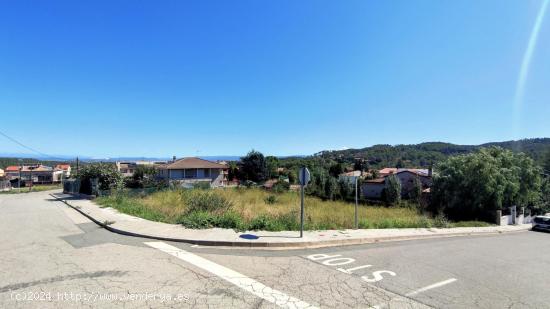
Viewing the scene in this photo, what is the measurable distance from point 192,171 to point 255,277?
144 feet

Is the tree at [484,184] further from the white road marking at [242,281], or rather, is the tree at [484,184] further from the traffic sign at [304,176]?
the white road marking at [242,281]

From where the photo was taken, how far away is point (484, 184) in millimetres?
24938

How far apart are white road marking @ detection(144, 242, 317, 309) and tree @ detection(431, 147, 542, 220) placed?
22592 mm

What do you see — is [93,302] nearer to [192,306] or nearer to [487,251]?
[192,306]

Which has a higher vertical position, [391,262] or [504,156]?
[504,156]

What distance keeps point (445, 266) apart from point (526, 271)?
2122 mm

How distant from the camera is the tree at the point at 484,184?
25.3 metres

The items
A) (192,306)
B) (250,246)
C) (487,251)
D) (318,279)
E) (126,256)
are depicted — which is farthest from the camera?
(487,251)

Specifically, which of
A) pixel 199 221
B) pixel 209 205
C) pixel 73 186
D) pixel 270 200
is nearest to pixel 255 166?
pixel 73 186

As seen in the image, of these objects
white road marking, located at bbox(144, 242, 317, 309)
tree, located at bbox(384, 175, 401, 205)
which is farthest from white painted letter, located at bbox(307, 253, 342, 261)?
tree, located at bbox(384, 175, 401, 205)

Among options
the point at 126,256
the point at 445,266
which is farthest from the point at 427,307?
the point at 126,256

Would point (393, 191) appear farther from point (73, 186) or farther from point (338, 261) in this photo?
point (73, 186)

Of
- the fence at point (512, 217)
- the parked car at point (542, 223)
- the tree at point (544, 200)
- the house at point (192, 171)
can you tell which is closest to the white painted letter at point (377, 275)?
the fence at point (512, 217)

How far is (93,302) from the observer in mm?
4559
